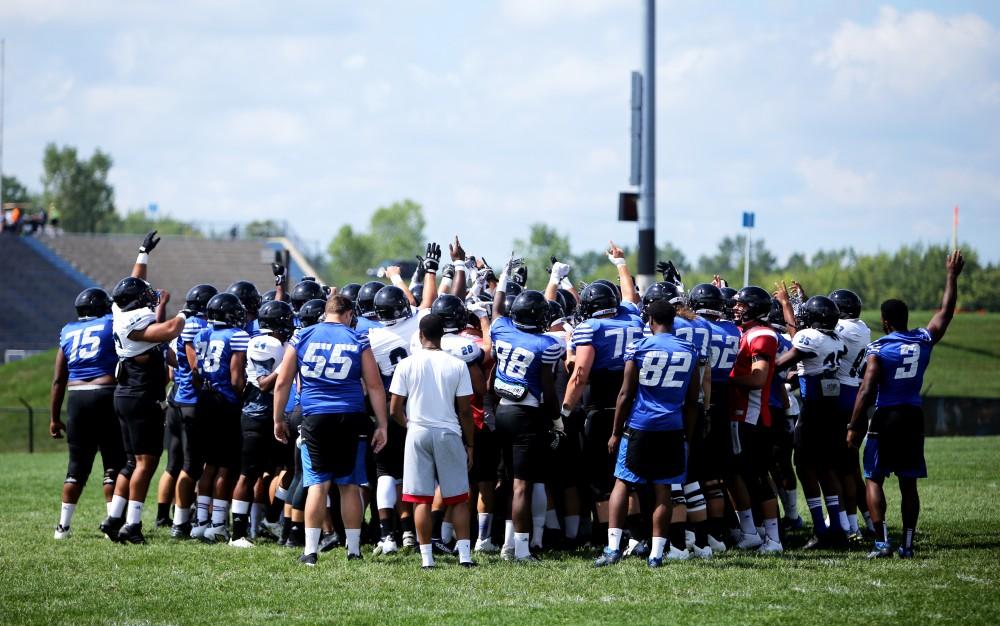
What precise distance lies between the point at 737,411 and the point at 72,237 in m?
52.6

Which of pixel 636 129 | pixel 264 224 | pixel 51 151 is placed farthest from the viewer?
pixel 51 151

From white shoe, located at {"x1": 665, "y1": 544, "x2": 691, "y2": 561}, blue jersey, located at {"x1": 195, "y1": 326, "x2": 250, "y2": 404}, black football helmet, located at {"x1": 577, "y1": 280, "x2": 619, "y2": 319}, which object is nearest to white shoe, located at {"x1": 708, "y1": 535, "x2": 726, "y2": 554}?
white shoe, located at {"x1": 665, "y1": 544, "x2": 691, "y2": 561}

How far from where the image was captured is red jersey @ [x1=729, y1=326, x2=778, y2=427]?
33.3 ft

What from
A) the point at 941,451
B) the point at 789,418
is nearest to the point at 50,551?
the point at 789,418

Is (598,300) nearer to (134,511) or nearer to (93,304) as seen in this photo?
(134,511)

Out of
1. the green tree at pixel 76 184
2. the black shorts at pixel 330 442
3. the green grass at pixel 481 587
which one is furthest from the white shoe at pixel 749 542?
the green tree at pixel 76 184

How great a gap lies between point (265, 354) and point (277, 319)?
0.33 metres

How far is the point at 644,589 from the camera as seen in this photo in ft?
27.6

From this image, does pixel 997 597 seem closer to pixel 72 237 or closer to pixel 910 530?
pixel 910 530

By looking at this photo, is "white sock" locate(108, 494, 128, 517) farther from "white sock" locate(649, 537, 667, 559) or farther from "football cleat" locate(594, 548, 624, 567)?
"white sock" locate(649, 537, 667, 559)

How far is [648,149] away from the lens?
16.3 meters

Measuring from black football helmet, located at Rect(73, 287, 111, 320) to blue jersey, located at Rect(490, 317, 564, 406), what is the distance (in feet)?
13.0

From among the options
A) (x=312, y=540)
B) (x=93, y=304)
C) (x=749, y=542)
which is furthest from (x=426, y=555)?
(x=93, y=304)

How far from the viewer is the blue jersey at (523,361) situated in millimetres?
9719
